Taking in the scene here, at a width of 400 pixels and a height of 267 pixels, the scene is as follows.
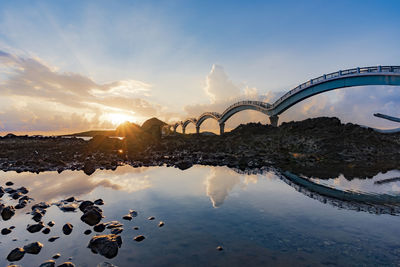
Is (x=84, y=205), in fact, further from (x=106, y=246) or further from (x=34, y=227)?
(x=106, y=246)

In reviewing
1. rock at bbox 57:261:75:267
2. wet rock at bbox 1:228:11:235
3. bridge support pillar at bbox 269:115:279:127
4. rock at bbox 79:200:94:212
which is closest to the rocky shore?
bridge support pillar at bbox 269:115:279:127

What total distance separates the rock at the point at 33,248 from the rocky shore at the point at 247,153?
13.9 meters

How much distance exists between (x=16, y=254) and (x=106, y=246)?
2525 millimetres

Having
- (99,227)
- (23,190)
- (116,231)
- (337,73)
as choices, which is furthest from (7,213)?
(337,73)

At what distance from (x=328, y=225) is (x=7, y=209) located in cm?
1389

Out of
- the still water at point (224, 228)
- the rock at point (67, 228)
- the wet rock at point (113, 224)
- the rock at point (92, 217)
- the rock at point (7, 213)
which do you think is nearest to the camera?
the still water at point (224, 228)

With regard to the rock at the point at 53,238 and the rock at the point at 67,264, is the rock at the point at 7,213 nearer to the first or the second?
the rock at the point at 53,238

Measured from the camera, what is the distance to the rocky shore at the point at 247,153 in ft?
75.0

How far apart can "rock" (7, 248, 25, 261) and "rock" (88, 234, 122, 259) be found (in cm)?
180

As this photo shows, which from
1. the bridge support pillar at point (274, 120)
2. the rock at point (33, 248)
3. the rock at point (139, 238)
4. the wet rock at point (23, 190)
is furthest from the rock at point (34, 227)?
the bridge support pillar at point (274, 120)

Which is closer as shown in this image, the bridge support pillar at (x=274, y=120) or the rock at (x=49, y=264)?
the rock at (x=49, y=264)

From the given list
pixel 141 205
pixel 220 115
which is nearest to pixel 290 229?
pixel 141 205

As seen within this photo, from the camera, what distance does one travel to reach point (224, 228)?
7.51 meters

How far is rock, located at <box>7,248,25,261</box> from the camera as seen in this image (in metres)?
5.77
